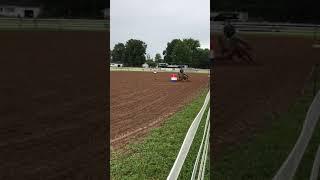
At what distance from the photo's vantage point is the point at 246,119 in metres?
3.73

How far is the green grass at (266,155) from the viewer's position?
2.14 metres

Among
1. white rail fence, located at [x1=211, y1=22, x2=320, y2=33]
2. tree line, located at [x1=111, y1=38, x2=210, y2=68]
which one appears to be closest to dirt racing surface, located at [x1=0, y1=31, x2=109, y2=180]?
white rail fence, located at [x1=211, y1=22, x2=320, y2=33]

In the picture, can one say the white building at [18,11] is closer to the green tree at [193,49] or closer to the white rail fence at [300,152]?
the green tree at [193,49]

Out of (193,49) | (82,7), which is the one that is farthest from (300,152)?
(193,49)

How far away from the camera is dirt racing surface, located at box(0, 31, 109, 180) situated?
2.41 meters

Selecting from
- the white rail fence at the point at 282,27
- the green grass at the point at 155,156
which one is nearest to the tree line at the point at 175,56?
the white rail fence at the point at 282,27

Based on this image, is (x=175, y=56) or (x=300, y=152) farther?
(x=175, y=56)

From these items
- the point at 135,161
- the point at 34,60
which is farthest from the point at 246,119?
the point at 34,60

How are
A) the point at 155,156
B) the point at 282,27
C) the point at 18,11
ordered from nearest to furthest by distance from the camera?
the point at 155,156, the point at 18,11, the point at 282,27

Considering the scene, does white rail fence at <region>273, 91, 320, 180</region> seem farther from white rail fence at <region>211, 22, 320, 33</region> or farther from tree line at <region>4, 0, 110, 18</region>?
white rail fence at <region>211, 22, 320, 33</region>

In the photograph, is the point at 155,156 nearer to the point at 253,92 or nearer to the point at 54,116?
the point at 54,116

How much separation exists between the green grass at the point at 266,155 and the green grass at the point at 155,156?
0.13 metres

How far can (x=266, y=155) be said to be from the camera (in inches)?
99.8

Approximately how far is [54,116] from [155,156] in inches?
64.1
